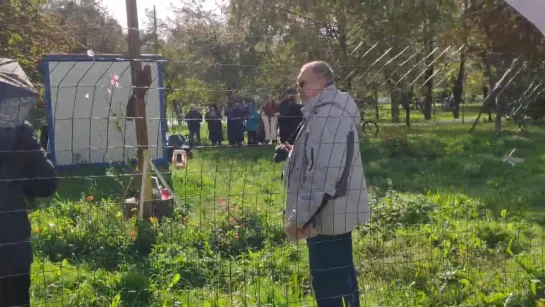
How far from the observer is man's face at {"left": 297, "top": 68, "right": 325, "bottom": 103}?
3181mm

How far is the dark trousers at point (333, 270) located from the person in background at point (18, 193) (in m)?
1.35

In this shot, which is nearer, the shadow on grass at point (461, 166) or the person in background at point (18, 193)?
the person in background at point (18, 193)

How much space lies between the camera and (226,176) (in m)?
9.22

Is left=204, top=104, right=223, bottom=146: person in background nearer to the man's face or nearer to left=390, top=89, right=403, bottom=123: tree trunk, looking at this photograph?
the man's face

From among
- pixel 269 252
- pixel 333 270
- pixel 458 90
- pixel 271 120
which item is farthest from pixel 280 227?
pixel 271 120

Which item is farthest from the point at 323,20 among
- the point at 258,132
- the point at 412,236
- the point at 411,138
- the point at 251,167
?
the point at 412,236

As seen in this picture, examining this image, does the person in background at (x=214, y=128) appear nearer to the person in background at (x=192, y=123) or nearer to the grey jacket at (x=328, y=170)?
the person in background at (x=192, y=123)

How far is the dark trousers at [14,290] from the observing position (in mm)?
2834

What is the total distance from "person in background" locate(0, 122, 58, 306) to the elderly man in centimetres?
117

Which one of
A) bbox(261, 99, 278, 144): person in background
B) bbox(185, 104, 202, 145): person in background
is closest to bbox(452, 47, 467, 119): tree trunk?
bbox(185, 104, 202, 145): person in background

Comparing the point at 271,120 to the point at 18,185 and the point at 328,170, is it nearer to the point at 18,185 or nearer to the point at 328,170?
the point at 328,170

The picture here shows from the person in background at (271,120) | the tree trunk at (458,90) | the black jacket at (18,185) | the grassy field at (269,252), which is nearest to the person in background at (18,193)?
the black jacket at (18,185)

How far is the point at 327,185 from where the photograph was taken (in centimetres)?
304

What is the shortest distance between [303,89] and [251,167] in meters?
6.87
